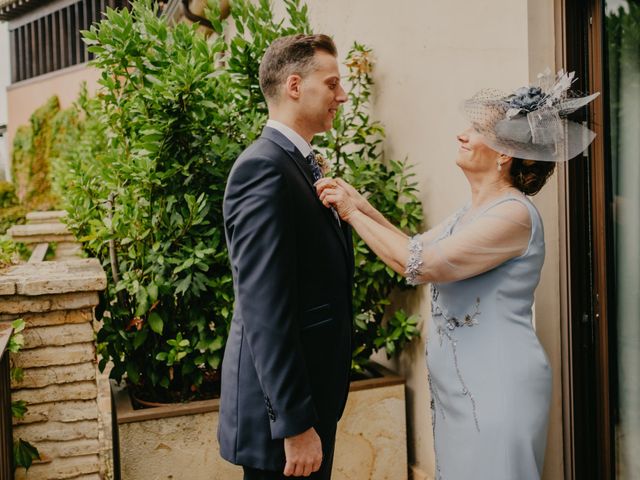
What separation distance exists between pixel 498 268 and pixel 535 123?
1.64ft


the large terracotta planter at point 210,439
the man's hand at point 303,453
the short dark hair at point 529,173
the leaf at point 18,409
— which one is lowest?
the large terracotta planter at point 210,439

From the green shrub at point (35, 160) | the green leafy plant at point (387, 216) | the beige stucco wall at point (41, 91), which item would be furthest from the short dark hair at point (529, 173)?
the beige stucco wall at point (41, 91)

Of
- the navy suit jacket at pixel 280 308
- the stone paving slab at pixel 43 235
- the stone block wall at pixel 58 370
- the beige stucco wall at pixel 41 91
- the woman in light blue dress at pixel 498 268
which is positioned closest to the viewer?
the navy suit jacket at pixel 280 308

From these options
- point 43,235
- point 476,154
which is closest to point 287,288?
point 476,154

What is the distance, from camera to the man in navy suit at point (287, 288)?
1.87 meters

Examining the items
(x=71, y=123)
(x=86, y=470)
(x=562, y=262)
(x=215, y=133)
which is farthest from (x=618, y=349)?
(x=71, y=123)

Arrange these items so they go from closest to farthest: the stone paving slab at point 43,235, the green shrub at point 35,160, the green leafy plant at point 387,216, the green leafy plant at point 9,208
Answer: the green leafy plant at point 387,216, the stone paving slab at point 43,235, the green leafy plant at point 9,208, the green shrub at point 35,160

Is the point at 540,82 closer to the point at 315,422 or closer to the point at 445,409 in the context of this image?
the point at 445,409

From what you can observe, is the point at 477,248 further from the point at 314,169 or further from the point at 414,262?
the point at 314,169

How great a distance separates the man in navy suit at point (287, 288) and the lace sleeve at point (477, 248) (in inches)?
9.7

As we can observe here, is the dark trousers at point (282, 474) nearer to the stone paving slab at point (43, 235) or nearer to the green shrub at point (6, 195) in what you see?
the stone paving slab at point (43, 235)

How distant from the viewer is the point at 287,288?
1.88 m

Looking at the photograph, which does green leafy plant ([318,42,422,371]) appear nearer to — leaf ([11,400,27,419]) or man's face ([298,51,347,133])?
man's face ([298,51,347,133])

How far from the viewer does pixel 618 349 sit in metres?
2.88
